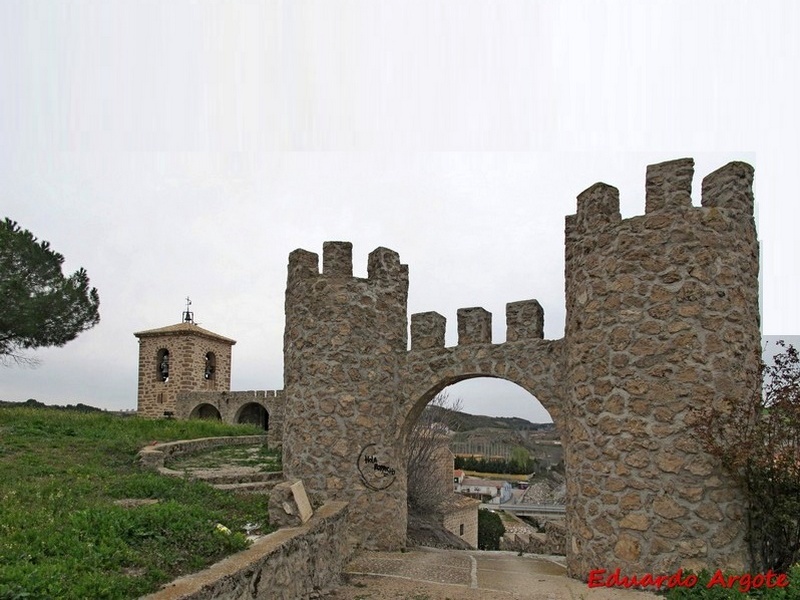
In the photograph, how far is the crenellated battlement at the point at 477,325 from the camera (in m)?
8.74

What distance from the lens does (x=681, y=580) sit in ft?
20.5

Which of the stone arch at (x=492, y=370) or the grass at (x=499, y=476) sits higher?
the stone arch at (x=492, y=370)

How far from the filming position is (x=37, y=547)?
4.56m

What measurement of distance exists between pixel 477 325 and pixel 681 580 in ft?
14.3

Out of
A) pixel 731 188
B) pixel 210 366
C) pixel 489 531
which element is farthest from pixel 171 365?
pixel 731 188

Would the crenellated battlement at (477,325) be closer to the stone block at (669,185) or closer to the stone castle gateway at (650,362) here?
the stone castle gateway at (650,362)

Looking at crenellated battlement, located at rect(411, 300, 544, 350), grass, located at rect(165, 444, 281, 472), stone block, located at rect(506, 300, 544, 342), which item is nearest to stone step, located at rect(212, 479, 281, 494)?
grass, located at rect(165, 444, 281, 472)

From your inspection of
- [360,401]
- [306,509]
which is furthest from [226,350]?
[306,509]

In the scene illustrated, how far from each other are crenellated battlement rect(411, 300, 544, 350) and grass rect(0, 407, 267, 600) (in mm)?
3660

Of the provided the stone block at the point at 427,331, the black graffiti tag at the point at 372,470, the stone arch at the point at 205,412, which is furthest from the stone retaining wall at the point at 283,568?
the stone arch at the point at 205,412

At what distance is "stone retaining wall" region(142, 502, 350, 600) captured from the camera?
4.54m

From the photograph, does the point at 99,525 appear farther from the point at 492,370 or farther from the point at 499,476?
the point at 499,476

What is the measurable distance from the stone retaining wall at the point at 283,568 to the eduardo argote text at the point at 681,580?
10.5 ft

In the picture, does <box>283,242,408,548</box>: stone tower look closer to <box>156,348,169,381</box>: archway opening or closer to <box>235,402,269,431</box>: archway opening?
<box>235,402,269,431</box>: archway opening
